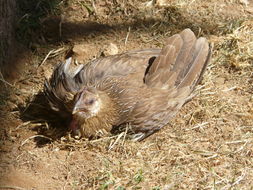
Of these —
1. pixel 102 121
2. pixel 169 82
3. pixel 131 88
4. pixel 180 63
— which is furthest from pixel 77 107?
pixel 180 63

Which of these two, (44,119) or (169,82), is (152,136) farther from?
(44,119)

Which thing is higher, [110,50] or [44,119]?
[110,50]

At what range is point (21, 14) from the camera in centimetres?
646

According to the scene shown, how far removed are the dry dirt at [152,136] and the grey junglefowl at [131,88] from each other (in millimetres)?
197

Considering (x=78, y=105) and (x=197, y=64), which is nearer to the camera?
(x=78, y=105)

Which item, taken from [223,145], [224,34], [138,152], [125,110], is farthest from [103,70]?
[224,34]

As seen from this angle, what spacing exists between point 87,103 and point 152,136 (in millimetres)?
751

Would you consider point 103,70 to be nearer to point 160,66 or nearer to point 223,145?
point 160,66

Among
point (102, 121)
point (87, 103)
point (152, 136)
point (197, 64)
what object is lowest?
point (152, 136)

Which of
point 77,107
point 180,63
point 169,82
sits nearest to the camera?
point 77,107

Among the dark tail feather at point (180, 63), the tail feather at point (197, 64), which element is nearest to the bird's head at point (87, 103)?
the dark tail feather at point (180, 63)

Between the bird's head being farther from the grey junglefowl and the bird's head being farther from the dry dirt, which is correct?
the dry dirt

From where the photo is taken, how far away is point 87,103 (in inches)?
209

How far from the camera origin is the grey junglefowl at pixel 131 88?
5.39 m
